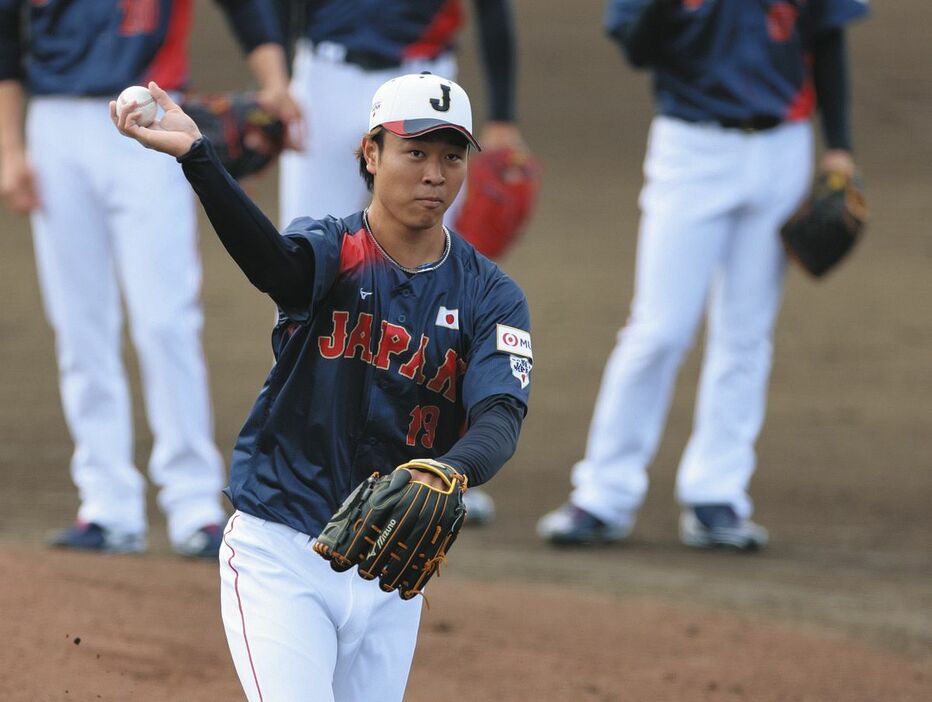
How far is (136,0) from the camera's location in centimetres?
562

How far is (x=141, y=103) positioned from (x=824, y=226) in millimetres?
3798

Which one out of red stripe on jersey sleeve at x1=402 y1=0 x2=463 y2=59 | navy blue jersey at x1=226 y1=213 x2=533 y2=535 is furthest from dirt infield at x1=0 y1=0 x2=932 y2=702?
red stripe on jersey sleeve at x1=402 y1=0 x2=463 y2=59

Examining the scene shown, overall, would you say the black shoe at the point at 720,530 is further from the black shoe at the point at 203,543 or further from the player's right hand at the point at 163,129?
the player's right hand at the point at 163,129

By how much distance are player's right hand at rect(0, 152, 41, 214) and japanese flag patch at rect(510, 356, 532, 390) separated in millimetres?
2911

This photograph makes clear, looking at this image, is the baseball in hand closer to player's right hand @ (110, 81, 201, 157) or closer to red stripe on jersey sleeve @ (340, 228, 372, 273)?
player's right hand @ (110, 81, 201, 157)

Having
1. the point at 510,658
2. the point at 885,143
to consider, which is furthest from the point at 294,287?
the point at 885,143

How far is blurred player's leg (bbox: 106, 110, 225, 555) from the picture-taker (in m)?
5.54

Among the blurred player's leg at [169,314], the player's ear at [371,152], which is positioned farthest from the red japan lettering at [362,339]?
the blurred player's leg at [169,314]

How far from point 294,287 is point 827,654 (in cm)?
280

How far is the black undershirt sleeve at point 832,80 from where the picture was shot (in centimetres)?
641

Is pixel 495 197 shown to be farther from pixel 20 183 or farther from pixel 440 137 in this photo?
pixel 440 137

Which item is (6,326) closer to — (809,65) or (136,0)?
(136,0)

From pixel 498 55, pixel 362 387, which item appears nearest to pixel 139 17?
pixel 498 55

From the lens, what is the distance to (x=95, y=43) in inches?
220
